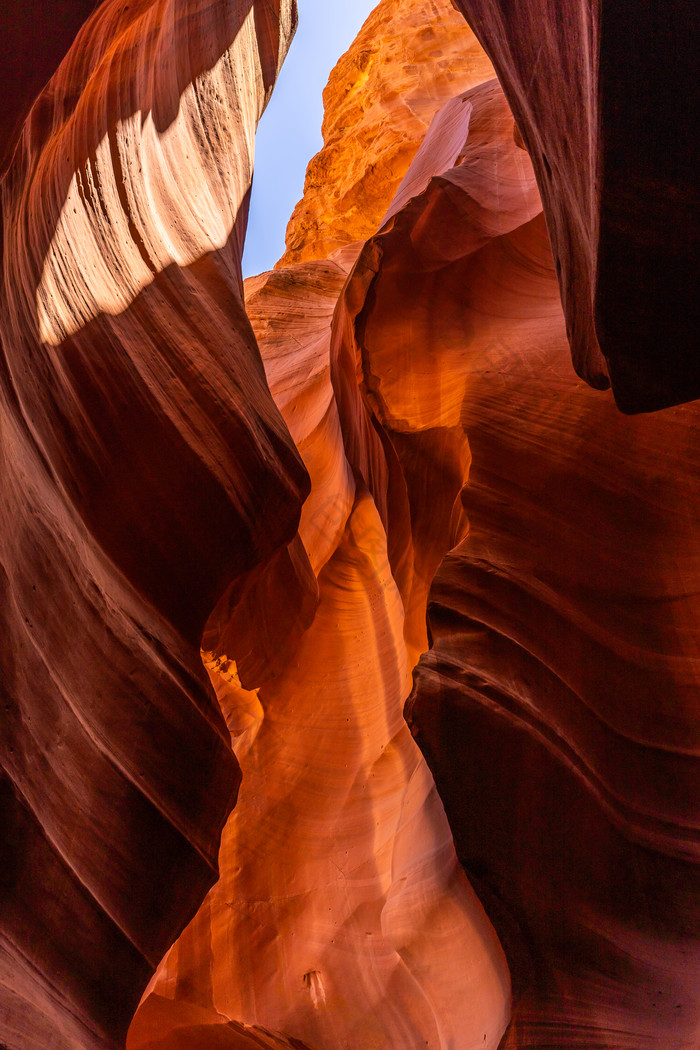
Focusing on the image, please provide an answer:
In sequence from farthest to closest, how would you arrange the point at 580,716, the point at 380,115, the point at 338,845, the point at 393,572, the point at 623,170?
the point at 380,115, the point at 393,572, the point at 338,845, the point at 580,716, the point at 623,170

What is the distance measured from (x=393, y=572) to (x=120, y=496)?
238 centimetres

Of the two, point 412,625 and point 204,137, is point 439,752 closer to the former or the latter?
point 412,625

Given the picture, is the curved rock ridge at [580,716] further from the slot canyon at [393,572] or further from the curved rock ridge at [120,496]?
the curved rock ridge at [120,496]

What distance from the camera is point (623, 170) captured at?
5.57 feet

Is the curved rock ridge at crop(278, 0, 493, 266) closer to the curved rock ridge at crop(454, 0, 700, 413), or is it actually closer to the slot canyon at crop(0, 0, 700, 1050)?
the slot canyon at crop(0, 0, 700, 1050)

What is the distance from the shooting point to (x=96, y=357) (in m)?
3.30

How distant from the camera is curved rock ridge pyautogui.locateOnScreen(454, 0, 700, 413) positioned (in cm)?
158

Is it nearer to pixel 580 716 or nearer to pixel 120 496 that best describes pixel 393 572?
pixel 580 716

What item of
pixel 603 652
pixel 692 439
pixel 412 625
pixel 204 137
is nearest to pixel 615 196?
pixel 692 439

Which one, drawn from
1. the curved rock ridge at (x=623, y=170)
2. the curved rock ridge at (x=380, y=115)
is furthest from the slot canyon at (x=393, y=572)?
the curved rock ridge at (x=380, y=115)

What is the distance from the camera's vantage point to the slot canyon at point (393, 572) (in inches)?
92.3

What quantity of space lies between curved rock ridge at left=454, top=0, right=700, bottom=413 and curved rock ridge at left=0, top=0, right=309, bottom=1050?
185 centimetres

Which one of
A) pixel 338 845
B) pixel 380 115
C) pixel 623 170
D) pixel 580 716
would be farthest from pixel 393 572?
pixel 380 115

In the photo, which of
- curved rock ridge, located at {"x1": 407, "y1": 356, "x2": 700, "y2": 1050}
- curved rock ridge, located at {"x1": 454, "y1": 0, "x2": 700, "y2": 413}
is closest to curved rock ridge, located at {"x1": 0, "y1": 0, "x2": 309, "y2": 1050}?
curved rock ridge, located at {"x1": 407, "y1": 356, "x2": 700, "y2": 1050}
